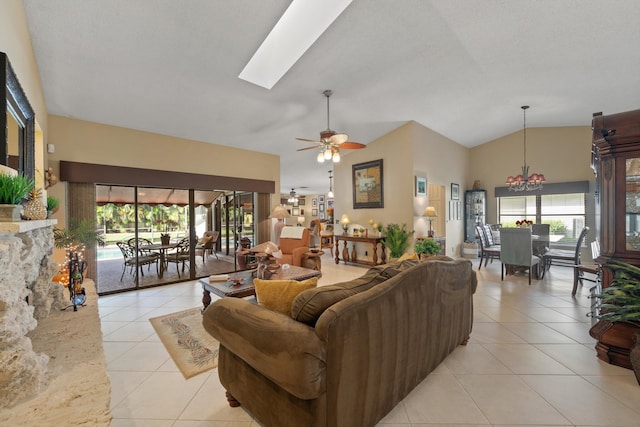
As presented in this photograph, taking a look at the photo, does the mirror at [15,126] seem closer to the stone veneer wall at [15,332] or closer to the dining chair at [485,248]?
the stone veneer wall at [15,332]

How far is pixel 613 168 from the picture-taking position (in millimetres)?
2316

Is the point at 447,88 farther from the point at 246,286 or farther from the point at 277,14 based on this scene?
the point at 246,286

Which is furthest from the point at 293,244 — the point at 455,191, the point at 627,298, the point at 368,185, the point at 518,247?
the point at 455,191

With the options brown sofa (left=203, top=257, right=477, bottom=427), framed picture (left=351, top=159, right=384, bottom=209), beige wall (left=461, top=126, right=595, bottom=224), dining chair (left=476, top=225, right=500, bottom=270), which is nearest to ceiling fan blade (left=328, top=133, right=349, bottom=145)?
brown sofa (left=203, top=257, right=477, bottom=427)

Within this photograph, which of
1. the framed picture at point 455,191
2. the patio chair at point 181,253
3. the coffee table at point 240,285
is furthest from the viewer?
the framed picture at point 455,191

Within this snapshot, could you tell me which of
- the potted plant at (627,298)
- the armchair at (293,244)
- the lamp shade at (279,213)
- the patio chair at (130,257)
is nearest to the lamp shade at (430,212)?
the armchair at (293,244)

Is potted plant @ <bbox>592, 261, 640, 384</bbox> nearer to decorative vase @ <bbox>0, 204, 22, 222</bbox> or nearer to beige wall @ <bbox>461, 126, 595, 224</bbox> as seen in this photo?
decorative vase @ <bbox>0, 204, 22, 222</bbox>

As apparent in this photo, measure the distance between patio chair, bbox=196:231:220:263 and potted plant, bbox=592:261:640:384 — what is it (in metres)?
5.74

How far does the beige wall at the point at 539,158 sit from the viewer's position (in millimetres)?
6383

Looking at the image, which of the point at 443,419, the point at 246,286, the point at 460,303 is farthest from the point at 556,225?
the point at 246,286

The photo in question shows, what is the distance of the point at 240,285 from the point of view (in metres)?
2.99

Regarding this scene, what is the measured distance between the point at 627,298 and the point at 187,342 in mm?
3762

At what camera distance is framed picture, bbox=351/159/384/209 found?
20.6 ft

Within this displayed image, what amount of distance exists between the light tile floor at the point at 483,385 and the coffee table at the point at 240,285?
65 cm
